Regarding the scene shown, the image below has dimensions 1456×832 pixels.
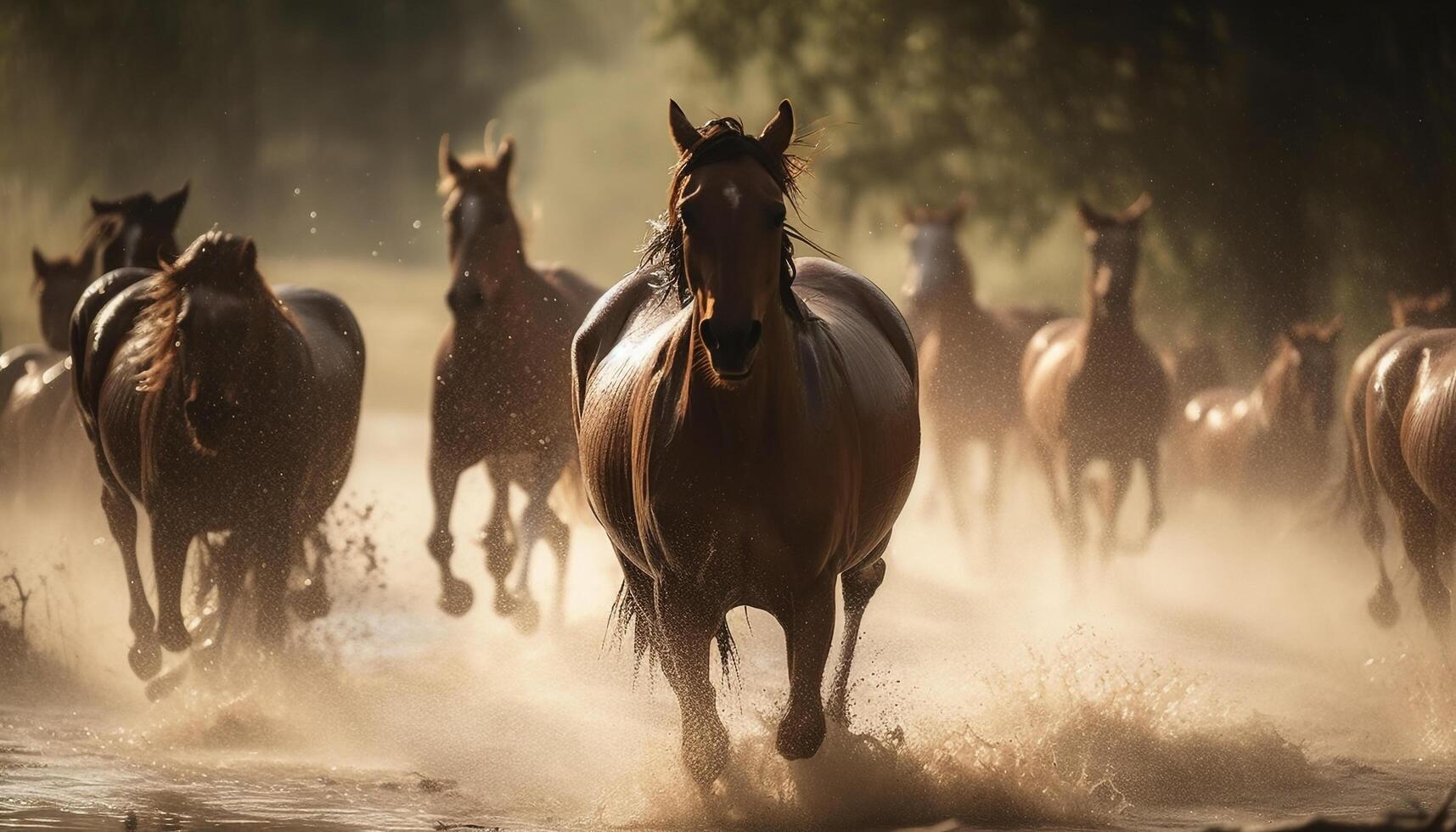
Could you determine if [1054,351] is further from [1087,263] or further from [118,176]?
[118,176]

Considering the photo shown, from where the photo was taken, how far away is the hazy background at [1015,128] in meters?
14.8

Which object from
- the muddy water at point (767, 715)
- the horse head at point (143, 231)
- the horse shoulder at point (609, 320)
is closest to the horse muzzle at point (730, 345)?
the muddy water at point (767, 715)

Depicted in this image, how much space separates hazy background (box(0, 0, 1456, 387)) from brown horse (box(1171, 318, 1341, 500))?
2290mm

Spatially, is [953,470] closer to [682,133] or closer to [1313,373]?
[1313,373]

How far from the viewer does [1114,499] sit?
12.5 metres

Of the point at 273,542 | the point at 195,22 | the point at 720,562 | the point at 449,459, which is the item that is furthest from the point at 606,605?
the point at 195,22

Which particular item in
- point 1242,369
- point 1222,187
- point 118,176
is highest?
point 118,176

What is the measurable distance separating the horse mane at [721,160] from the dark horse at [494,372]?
13.7 feet

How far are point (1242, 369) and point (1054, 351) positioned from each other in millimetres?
4786

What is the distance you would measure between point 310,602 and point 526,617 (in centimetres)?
135

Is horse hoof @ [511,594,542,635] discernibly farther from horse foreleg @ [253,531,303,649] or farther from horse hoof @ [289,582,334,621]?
horse foreleg @ [253,531,303,649]

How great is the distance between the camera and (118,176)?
75.4 ft

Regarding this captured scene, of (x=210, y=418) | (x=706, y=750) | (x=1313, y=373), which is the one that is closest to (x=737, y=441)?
(x=706, y=750)

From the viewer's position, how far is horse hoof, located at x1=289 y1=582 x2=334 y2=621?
8.64 meters
